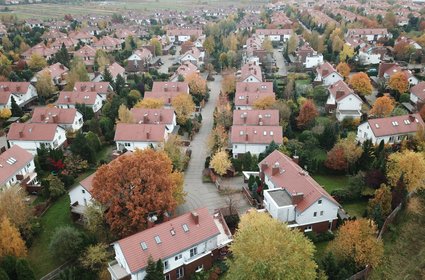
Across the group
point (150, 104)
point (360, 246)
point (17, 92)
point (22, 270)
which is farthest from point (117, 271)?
point (17, 92)

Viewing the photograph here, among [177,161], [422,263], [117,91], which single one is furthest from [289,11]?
[422,263]

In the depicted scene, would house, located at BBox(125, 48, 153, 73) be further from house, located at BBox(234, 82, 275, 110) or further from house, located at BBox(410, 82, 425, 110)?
house, located at BBox(410, 82, 425, 110)

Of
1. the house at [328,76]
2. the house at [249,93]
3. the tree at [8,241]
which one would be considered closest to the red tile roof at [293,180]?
the house at [249,93]

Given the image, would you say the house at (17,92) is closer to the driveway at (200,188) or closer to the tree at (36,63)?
the tree at (36,63)

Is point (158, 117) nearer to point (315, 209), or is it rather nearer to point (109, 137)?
point (109, 137)

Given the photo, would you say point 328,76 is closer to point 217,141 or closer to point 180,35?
point 217,141

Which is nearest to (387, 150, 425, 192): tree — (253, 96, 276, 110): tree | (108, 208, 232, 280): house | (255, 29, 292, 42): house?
(108, 208, 232, 280): house
